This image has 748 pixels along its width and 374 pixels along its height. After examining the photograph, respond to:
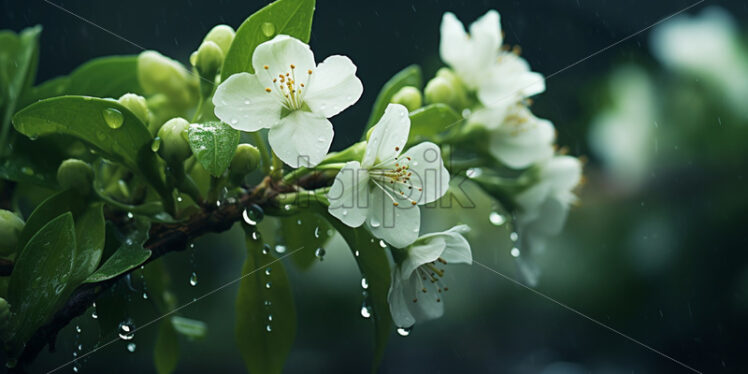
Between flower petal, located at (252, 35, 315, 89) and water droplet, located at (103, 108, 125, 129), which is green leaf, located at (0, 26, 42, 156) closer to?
water droplet, located at (103, 108, 125, 129)

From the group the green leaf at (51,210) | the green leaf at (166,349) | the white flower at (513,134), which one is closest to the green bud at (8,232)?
the green leaf at (51,210)

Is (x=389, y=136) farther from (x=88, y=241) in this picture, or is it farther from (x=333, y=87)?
(x=88, y=241)

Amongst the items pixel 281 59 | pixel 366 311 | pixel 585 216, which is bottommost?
pixel 585 216

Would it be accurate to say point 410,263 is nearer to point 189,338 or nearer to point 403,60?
point 189,338

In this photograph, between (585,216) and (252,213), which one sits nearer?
(252,213)

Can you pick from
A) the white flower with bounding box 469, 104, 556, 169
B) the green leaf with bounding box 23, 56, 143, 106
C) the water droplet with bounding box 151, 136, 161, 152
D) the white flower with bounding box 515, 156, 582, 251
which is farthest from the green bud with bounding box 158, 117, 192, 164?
the white flower with bounding box 515, 156, 582, 251

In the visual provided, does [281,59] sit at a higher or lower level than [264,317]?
higher

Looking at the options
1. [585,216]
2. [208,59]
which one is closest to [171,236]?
[208,59]
